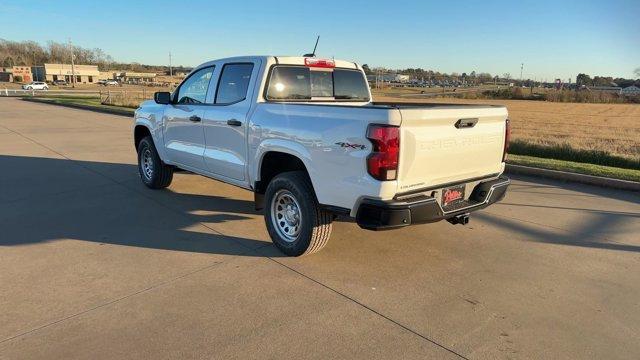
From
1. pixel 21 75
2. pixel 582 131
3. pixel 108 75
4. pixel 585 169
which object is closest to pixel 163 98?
pixel 585 169

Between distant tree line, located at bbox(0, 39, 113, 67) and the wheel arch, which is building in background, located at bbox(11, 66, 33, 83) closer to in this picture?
distant tree line, located at bbox(0, 39, 113, 67)

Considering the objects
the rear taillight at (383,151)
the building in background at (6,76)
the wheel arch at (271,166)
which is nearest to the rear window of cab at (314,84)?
the wheel arch at (271,166)

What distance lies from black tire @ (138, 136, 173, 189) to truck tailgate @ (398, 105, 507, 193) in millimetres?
4435

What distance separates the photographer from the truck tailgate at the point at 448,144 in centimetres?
358

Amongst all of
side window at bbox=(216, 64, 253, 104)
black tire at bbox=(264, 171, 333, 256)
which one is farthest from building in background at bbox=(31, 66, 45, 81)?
black tire at bbox=(264, 171, 333, 256)

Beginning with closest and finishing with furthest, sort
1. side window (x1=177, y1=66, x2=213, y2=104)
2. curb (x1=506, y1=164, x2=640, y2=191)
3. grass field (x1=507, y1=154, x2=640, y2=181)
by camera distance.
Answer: side window (x1=177, y1=66, x2=213, y2=104) < curb (x1=506, y1=164, x2=640, y2=191) < grass field (x1=507, y1=154, x2=640, y2=181)

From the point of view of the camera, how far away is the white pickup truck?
356 cm

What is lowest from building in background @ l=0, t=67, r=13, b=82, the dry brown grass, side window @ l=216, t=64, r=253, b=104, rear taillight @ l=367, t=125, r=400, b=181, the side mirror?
the dry brown grass

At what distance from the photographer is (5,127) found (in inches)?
658

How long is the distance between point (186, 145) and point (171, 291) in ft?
8.91

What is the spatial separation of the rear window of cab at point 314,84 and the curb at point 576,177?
4463 mm

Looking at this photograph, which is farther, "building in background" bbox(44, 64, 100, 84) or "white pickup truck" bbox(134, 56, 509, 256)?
"building in background" bbox(44, 64, 100, 84)

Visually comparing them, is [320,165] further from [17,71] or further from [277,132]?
[17,71]

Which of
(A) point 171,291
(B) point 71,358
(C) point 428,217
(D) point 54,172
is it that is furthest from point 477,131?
(D) point 54,172
